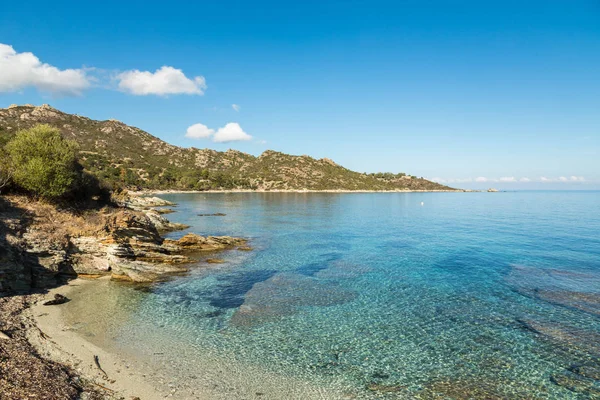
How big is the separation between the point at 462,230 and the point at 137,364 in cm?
6057

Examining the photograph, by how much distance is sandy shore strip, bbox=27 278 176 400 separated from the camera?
41.4 feet

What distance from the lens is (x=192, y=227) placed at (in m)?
60.0

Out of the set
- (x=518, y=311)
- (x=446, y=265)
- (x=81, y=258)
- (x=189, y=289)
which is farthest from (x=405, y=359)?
(x=81, y=258)

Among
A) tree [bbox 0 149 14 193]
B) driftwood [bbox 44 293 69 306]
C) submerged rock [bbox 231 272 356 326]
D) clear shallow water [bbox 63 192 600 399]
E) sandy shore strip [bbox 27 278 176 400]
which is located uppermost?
tree [bbox 0 149 14 193]

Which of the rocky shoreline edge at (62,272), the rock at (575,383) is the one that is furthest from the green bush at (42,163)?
the rock at (575,383)

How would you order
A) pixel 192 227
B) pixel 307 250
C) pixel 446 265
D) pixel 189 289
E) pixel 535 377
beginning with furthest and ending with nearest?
pixel 192 227
pixel 307 250
pixel 446 265
pixel 189 289
pixel 535 377

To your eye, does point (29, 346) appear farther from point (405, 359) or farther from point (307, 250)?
point (307, 250)

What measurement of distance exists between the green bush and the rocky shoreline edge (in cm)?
173

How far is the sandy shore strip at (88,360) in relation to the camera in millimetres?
12617

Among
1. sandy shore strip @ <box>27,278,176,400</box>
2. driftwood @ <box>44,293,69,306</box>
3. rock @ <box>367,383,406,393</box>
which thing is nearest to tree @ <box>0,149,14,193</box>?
driftwood @ <box>44,293,69,306</box>

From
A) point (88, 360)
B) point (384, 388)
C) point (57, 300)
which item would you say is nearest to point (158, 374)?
point (88, 360)

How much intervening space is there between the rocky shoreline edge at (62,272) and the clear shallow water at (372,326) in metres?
2.05

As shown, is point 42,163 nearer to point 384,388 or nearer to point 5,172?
point 5,172

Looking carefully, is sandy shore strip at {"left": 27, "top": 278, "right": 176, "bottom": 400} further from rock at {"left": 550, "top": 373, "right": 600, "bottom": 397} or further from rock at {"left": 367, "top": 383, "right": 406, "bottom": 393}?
Answer: rock at {"left": 550, "top": 373, "right": 600, "bottom": 397}
